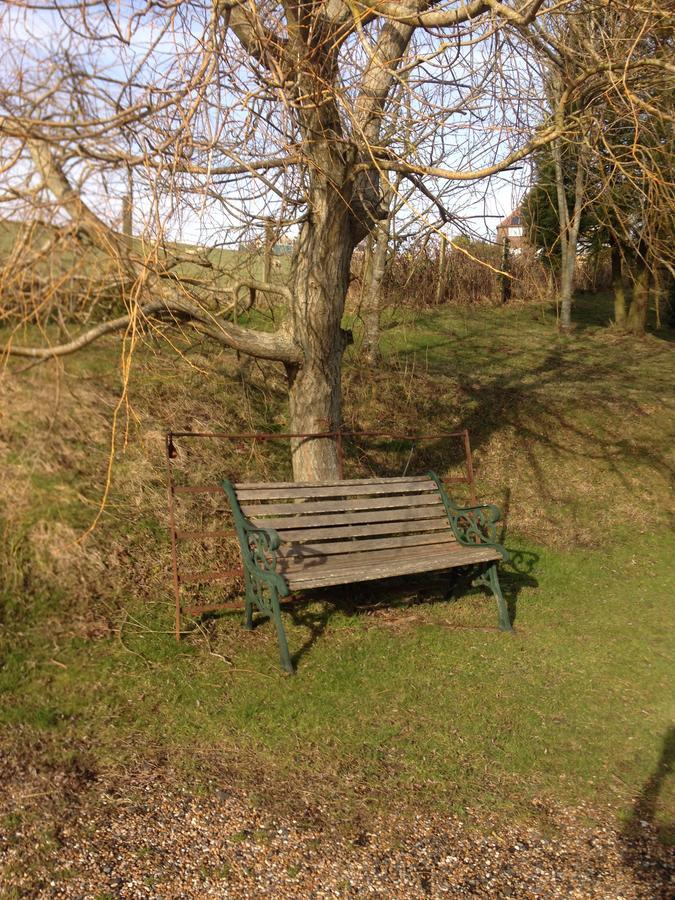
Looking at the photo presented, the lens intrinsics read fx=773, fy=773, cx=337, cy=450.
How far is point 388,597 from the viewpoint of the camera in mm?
6402

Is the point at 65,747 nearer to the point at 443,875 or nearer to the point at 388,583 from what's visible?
the point at 443,875

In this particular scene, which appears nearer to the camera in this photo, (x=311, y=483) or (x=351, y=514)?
(x=311, y=483)

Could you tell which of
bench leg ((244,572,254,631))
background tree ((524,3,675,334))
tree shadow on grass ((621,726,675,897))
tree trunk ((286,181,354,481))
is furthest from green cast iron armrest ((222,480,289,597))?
background tree ((524,3,675,334))

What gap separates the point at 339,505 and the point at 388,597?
1043 mm

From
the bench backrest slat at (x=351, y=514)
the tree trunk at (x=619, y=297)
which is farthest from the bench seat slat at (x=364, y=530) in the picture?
the tree trunk at (x=619, y=297)

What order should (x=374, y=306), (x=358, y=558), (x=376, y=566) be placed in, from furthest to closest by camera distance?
A: (x=374, y=306) → (x=358, y=558) → (x=376, y=566)

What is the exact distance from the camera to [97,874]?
9.71ft

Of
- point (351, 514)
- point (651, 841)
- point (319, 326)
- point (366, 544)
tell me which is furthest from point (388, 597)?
point (651, 841)

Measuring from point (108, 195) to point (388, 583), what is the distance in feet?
13.6

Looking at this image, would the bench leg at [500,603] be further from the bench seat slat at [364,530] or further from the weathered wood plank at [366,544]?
the bench seat slat at [364,530]

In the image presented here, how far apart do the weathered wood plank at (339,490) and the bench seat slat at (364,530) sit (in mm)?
265

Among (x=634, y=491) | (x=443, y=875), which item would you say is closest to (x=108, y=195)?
(x=443, y=875)

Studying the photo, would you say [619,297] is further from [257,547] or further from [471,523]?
[257,547]

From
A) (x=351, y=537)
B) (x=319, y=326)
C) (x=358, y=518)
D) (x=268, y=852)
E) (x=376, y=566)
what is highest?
(x=319, y=326)
